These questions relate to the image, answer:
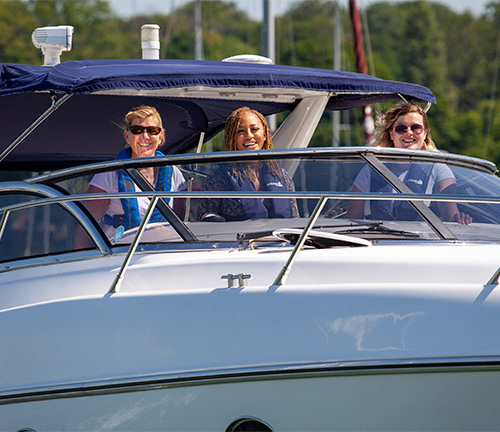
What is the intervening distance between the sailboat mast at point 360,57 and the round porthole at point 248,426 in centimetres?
1363

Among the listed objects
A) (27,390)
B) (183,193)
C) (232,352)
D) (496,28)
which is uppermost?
(496,28)

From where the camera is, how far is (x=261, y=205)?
149 inches

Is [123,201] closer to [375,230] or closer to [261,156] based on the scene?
[261,156]

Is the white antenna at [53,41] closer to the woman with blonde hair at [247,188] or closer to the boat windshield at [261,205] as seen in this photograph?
the boat windshield at [261,205]

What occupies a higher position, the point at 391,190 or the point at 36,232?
the point at 391,190

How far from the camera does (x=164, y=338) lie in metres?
3.28

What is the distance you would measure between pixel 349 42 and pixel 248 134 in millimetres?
46263

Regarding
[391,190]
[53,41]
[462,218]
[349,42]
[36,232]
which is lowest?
[36,232]

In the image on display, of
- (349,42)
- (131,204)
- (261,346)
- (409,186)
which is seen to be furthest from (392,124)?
(349,42)

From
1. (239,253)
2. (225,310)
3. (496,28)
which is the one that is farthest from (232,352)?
(496,28)

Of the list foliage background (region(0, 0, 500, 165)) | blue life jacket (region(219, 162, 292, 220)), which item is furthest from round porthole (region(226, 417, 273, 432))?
foliage background (region(0, 0, 500, 165))

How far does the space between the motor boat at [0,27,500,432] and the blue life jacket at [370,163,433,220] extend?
2 centimetres

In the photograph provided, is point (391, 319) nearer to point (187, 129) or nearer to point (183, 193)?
point (183, 193)

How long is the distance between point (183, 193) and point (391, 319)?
3.23ft
